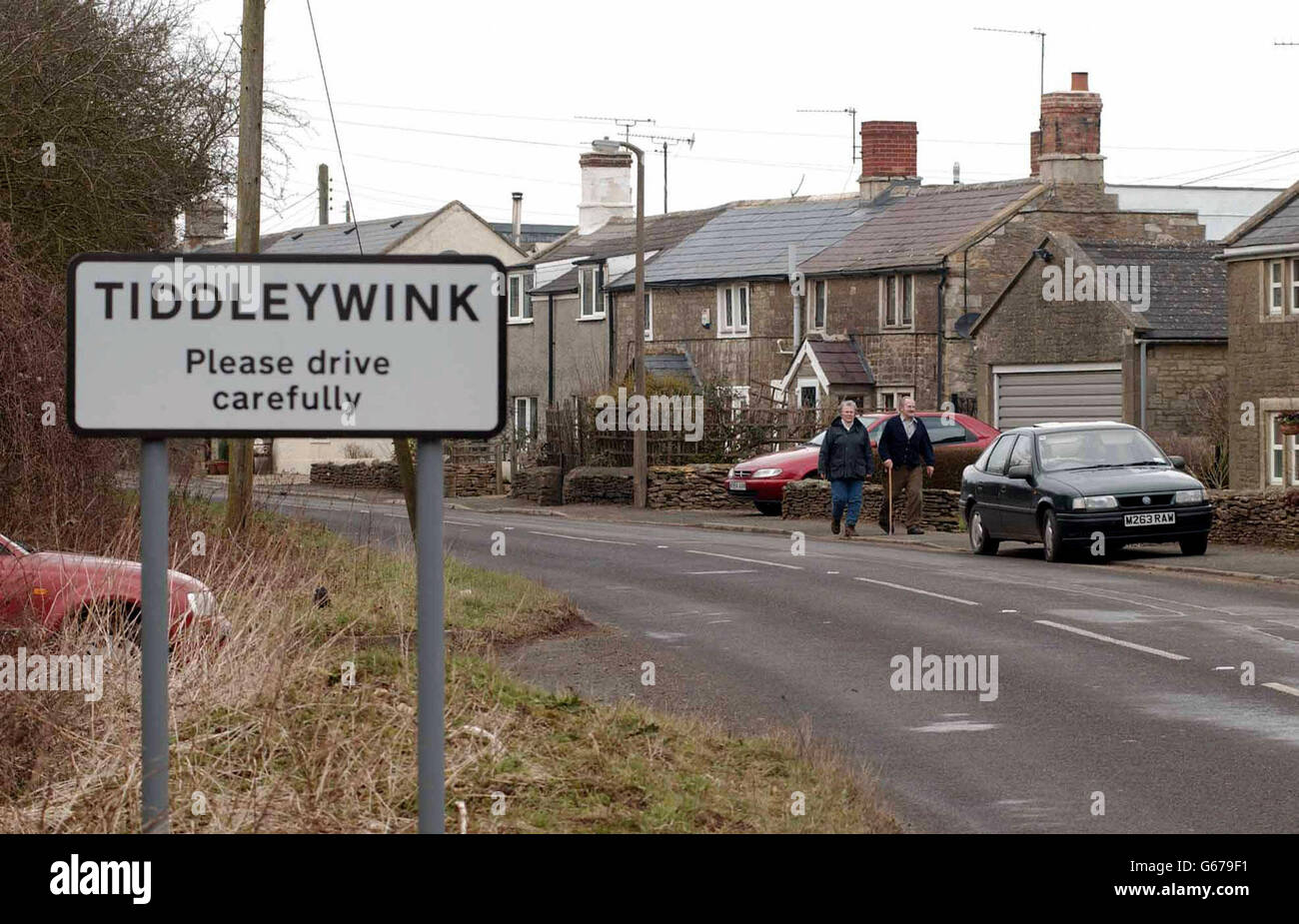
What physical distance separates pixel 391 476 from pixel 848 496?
24096mm

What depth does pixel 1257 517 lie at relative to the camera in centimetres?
2300

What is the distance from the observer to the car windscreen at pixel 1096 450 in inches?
872

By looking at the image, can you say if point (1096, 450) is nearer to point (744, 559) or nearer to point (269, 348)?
point (744, 559)

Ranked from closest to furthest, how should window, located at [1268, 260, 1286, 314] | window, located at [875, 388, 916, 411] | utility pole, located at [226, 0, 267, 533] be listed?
utility pole, located at [226, 0, 267, 533]
window, located at [1268, 260, 1286, 314]
window, located at [875, 388, 916, 411]

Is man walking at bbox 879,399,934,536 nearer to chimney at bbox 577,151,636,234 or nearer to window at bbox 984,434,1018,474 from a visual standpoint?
window at bbox 984,434,1018,474

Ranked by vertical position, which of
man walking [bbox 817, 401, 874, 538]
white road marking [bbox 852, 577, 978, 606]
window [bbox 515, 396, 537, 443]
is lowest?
white road marking [bbox 852, 577, 978, 606]

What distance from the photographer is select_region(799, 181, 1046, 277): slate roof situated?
47406mm

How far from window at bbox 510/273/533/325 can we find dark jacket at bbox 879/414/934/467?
109 ft

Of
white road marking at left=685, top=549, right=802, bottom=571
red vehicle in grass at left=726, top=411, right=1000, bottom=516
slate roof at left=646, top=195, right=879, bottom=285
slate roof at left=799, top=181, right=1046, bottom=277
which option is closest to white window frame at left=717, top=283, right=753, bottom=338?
slate roof at left=646, top=195, right=879, bottom=285

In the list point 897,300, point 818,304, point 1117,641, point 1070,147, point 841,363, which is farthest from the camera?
point 818,304

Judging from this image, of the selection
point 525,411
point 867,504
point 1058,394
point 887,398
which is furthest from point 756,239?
point 867,504

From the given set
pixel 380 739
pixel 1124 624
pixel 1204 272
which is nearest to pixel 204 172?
pixel 1124 624
